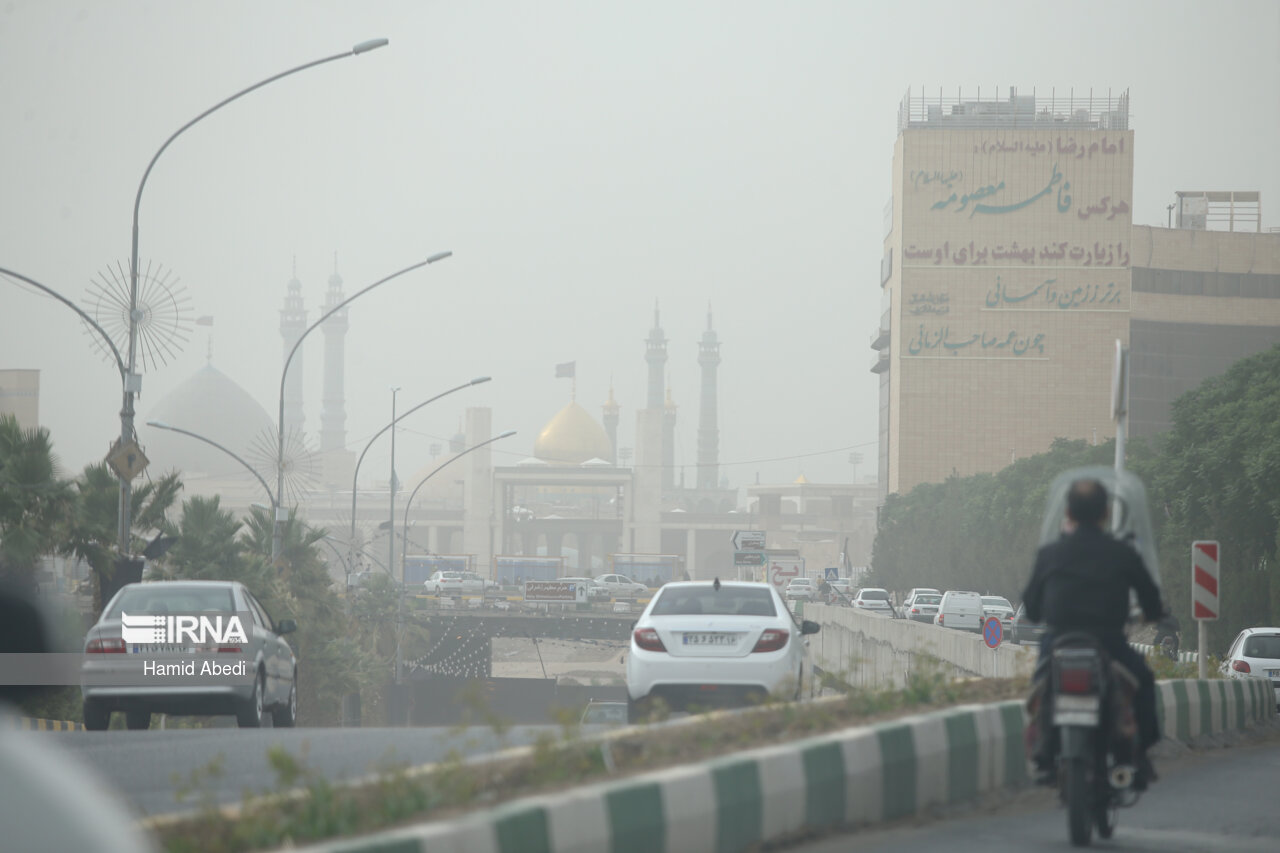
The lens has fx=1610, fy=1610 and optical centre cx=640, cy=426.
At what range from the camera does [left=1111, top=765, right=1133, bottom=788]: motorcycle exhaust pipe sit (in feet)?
21.3

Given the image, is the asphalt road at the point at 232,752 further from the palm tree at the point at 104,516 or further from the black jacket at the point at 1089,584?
the palm tree at the point at 104,516

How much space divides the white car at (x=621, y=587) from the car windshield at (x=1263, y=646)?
62.6m

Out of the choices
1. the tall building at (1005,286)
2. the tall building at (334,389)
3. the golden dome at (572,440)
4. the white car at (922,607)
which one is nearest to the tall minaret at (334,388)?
the tall building at (334,389)

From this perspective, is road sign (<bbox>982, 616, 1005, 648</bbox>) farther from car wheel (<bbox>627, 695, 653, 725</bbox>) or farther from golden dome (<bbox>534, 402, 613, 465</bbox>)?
golden dome (<bbox>534, 402, 613, 465</bbox>)

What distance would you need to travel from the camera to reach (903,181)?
4126 inches

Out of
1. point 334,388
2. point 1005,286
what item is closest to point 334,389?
point 334,388

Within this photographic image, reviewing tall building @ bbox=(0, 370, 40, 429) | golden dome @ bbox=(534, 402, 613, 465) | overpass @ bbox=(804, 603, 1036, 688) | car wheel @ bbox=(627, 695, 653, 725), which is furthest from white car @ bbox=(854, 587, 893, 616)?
golden dome @ bbox=(534, 402, 613, 465)

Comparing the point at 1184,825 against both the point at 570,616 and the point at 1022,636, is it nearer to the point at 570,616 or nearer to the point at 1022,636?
the point at 1022,636

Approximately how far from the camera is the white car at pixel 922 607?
191ft

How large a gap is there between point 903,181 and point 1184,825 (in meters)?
99.9

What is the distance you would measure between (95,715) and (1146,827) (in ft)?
30.7

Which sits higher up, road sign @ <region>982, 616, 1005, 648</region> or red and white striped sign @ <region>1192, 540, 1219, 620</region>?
red and white striped sign @ <region>1192, 540, 1219, 620</region>

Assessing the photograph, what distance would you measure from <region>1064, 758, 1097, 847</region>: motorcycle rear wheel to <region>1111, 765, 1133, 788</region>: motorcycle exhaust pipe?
13 cm

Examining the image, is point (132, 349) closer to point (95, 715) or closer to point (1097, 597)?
point (95, 715)
